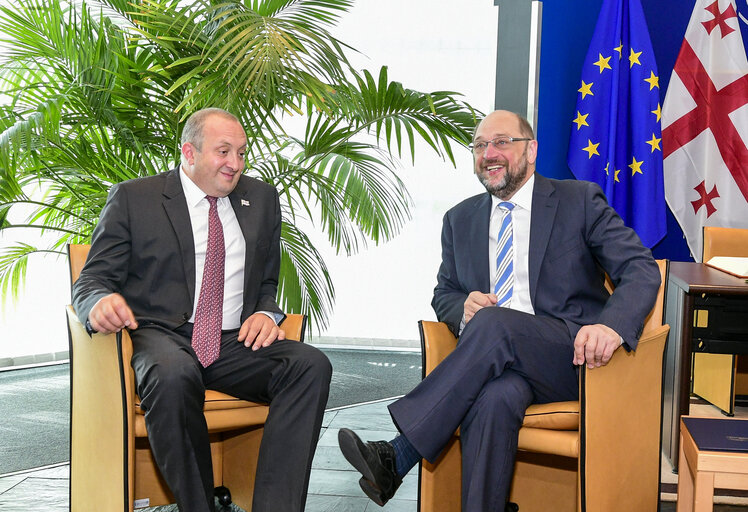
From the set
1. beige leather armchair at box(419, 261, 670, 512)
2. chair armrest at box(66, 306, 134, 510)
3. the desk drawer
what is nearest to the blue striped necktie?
beige leather armchair at box(419, 261, 670, 512)

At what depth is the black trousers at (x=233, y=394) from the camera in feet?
6.22

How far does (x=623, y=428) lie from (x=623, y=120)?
2.35 meters

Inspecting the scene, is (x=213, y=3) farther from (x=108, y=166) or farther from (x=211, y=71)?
(x=108, y=166)

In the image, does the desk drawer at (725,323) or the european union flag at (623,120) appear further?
the european union flag at (623,120)

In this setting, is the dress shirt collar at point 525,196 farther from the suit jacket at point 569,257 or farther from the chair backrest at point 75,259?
the chair backrest at point 75,259

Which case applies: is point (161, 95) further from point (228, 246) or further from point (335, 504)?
point (335, 504)

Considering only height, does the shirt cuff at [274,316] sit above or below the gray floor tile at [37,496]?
above

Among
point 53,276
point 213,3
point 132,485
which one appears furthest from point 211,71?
point 53,276

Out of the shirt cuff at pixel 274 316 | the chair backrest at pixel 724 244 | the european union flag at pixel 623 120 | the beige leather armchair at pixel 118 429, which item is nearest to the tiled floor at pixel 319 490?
the beige leather armchair at pixel 118 429

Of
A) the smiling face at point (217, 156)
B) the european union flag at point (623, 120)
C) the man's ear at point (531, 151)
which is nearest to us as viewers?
the smiling face at point (217, 156)

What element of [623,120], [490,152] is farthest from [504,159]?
[623,120]

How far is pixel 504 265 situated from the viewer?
7.54ft

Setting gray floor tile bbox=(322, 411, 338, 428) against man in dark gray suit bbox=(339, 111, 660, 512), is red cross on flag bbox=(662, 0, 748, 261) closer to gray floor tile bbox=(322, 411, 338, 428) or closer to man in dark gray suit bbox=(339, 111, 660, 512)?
man in dark gray suit bbox=(339, 111, 660, 512)

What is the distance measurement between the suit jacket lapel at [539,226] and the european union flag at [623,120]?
166 cm
